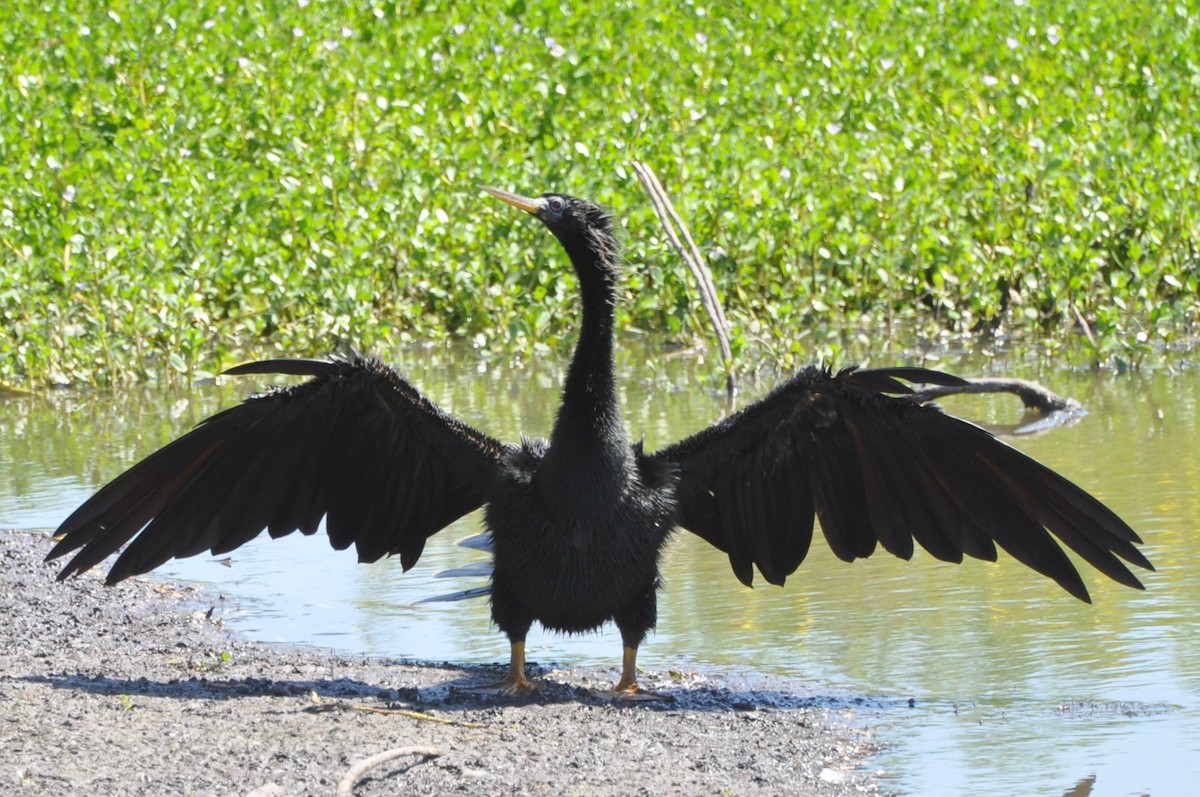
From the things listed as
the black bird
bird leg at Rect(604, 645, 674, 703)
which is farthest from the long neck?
bird leg at Rect(604, 645, 674, 703)

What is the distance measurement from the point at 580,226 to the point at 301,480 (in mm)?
1139

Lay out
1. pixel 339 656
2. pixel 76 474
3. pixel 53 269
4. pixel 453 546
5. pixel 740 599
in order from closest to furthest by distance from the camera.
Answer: pixel 339 656, pixel 740 599, pixel 453 546, pixel 76 474, pixel 53 269

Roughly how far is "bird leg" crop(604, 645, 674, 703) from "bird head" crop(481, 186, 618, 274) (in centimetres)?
110

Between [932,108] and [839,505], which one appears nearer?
[839,505]

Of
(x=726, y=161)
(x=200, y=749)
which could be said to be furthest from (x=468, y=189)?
(x=200, y=749)

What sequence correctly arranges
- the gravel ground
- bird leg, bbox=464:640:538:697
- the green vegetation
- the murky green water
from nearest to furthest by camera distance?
the gravel ground < the murky green water < bird leg, bbox=464:640:538:697 < the green vegetation

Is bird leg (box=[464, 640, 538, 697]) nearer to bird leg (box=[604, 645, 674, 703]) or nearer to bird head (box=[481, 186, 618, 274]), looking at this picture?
bird leg (box=[604, 645, 674, 703])

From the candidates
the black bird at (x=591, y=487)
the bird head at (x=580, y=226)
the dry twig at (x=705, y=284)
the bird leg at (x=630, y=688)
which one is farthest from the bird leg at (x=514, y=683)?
the dry twig at (x=705, y=284)

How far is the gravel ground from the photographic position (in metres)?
4.16

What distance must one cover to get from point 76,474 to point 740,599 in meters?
3.30

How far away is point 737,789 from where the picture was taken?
13.9 ft

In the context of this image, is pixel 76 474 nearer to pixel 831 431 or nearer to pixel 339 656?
pixel 339 656

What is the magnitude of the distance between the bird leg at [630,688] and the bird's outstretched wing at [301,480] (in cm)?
64

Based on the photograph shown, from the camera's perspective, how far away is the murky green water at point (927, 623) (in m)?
4.61
